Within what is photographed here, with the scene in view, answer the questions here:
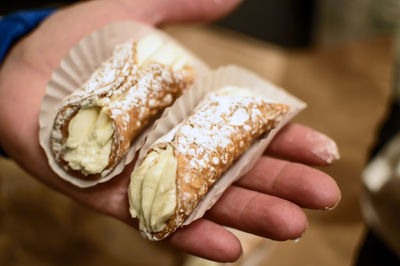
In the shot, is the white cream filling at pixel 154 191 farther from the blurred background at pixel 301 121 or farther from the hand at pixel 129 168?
the blurred background at pixel 301 121

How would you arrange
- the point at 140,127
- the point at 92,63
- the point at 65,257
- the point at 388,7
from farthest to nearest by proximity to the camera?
the point at 388,7 < the point at 65,257 < the point at 92,63 < the point at 140,127

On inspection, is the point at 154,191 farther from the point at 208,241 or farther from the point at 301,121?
the point at 301,121

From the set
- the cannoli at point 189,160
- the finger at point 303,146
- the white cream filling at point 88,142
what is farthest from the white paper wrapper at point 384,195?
the white cream filling at point 88,142

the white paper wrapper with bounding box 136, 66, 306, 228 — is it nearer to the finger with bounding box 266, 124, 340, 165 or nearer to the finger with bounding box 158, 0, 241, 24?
the finger with bounding box 266, 124, 340, 165

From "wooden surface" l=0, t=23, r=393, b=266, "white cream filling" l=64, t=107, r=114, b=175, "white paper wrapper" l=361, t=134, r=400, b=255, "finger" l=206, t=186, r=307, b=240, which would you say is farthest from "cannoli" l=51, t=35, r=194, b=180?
"white paper wrapper" l=361, t=134, r=400, b=255

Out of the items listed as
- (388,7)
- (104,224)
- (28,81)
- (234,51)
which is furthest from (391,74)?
(28,81)

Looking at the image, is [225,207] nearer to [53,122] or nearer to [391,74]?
[53,122]

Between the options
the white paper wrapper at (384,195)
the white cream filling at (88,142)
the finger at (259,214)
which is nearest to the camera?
the finger at (259,214)
